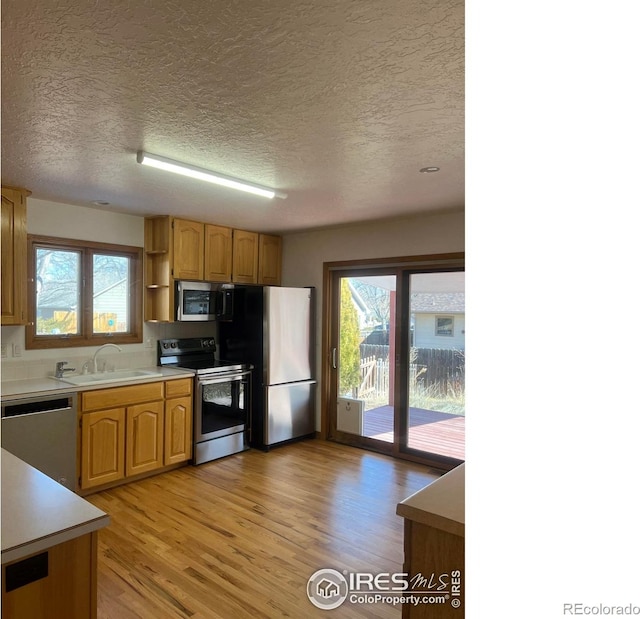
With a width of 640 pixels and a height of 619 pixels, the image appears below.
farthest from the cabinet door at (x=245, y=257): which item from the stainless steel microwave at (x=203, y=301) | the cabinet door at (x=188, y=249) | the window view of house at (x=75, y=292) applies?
the window view of house at (x=75, y=292)

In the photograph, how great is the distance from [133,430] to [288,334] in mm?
1782

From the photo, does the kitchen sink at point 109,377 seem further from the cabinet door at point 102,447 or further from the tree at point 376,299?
the tree at point 376,299

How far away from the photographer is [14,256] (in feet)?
10.4

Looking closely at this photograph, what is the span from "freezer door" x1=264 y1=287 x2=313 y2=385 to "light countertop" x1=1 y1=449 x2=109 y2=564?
3.08 m

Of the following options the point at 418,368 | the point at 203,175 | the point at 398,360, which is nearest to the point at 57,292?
the point at 203,175

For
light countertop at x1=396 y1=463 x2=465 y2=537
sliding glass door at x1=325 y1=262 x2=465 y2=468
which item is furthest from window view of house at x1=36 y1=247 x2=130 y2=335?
light countertop at x1=396 y1=463 x2=465 y2=537

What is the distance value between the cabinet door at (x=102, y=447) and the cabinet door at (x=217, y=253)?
1.62 metres

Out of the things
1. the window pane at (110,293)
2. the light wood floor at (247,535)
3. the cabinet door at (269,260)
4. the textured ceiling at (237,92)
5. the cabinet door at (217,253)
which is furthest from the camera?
the cabinet door at (269,260)

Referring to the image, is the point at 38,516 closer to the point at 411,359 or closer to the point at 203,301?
the point at 203,301

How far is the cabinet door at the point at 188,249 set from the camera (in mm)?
4277
